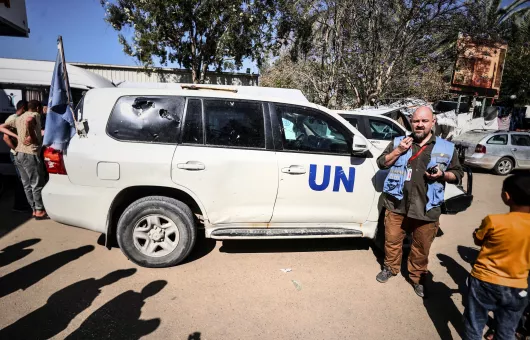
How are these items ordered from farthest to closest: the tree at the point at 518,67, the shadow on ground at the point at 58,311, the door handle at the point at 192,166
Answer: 1. the tree at the point at 518,67
2. the door handle at the point at 192,166
3. the shadow on ground at the point at 58,311

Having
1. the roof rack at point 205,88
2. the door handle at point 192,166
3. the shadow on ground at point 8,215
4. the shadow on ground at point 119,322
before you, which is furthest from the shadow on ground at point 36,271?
the roof rack at point 205,88

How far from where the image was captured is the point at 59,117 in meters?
3.33

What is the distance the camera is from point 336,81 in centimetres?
1392

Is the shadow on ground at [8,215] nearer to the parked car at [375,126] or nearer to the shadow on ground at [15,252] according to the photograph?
the shadow on ground at [15,252]

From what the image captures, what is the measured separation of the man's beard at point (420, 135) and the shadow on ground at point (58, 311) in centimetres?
328

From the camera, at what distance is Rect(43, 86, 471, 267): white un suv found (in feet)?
10.6

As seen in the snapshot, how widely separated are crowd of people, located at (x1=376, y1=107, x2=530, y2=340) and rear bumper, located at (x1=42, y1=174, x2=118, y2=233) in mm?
2909

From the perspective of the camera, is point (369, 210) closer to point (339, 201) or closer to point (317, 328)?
point (339, 201)

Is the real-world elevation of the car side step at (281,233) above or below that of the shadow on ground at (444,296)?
above

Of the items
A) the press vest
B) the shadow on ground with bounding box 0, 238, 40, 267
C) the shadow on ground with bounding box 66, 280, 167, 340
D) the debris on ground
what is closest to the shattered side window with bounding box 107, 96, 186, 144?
the shadow on ground with bounding box 66, 280, 167, 340

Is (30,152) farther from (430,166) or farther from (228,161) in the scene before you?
(430,166)

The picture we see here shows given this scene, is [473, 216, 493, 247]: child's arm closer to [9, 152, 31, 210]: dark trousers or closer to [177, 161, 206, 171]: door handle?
[177, 161, 206, 171]: door handle

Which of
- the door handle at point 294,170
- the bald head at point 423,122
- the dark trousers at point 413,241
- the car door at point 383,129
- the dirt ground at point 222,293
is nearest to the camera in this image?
the dirt ground at point 222,293

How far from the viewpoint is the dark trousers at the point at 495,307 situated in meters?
2.01
